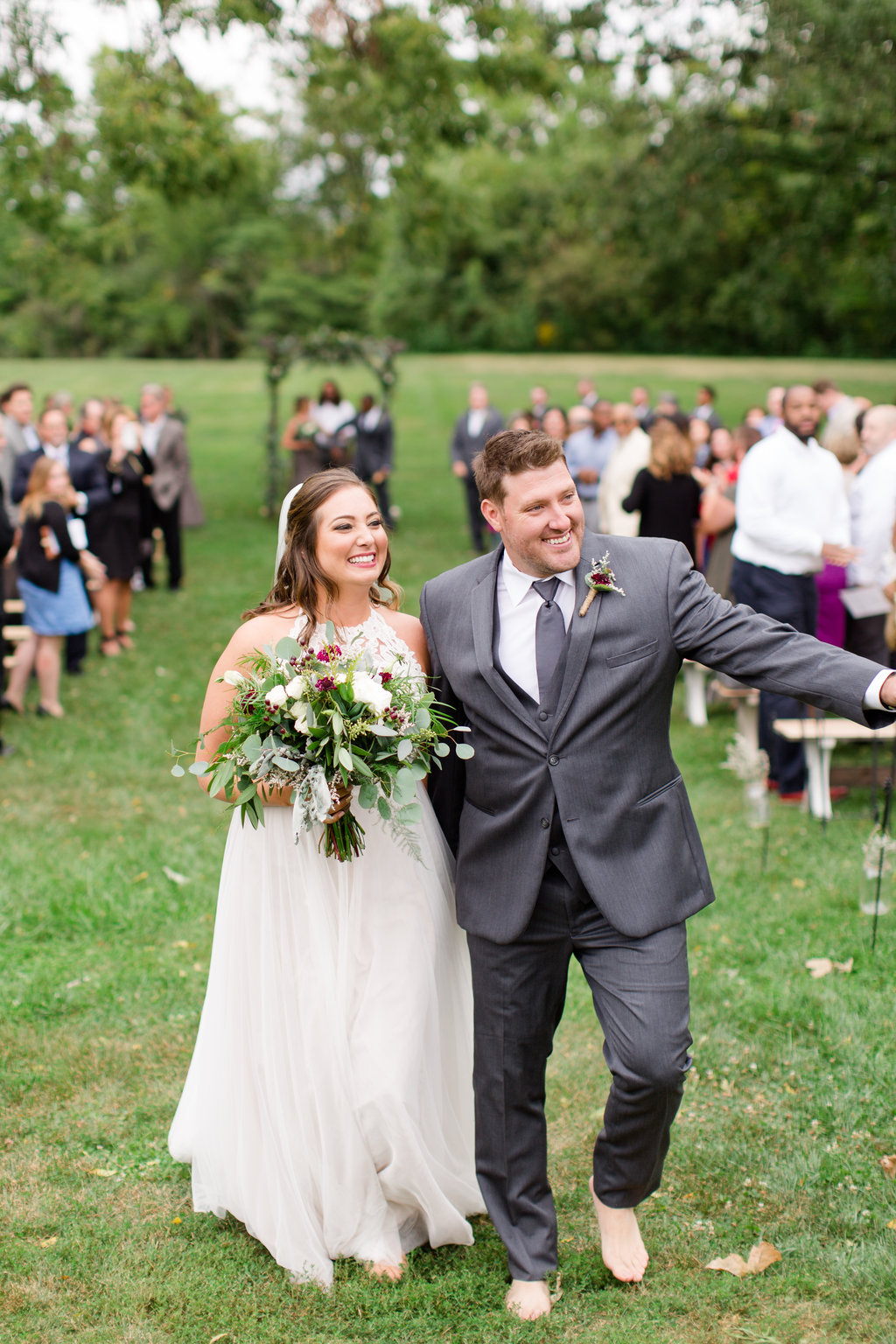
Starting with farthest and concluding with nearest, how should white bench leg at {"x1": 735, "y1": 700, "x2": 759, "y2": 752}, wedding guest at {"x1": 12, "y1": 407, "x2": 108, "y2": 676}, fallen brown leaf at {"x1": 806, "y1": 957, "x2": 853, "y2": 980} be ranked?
wedding guest at {"x1": 12, "y1": 407, "x2": 108, "y2": 676}
white bench leg at {"x1": 735, "y1": 700, "x2": 759, "y2": 752}
fallen brown leaf at {"x1": 806, "y1": 957, "x2": 853, "y2": 980}

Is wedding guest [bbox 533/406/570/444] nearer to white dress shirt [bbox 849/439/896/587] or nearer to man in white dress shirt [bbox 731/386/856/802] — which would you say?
white dress shirt [bbox 849/439/896/587]

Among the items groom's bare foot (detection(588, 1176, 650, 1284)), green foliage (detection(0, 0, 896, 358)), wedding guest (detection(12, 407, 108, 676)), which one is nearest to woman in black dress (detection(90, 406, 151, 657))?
wedding guest (detection(12, 407, 108, 676))

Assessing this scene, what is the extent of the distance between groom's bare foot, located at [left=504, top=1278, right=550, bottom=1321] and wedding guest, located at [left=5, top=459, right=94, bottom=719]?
751 centimetres

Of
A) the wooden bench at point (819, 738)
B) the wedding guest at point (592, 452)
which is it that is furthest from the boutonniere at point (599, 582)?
the wedding guest at point (592, 452)

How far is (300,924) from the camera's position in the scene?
3732 millimetres

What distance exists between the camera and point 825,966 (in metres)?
5.54

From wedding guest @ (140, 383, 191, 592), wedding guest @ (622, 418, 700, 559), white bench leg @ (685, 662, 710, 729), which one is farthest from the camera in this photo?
wedding guest @ (140, 383, 191, 592)

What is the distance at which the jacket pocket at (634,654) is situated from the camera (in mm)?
3350

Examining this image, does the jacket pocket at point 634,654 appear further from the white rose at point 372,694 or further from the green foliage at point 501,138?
the green foliage at point 501,138

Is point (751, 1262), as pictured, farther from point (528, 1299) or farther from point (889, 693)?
point (889, 693)

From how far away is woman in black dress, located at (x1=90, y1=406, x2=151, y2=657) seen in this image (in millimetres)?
12039

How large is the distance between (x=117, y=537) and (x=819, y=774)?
295 inches

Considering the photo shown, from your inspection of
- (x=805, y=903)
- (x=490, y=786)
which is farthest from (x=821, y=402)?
(x=490, y=786)

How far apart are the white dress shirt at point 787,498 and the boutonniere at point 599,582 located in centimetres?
445
